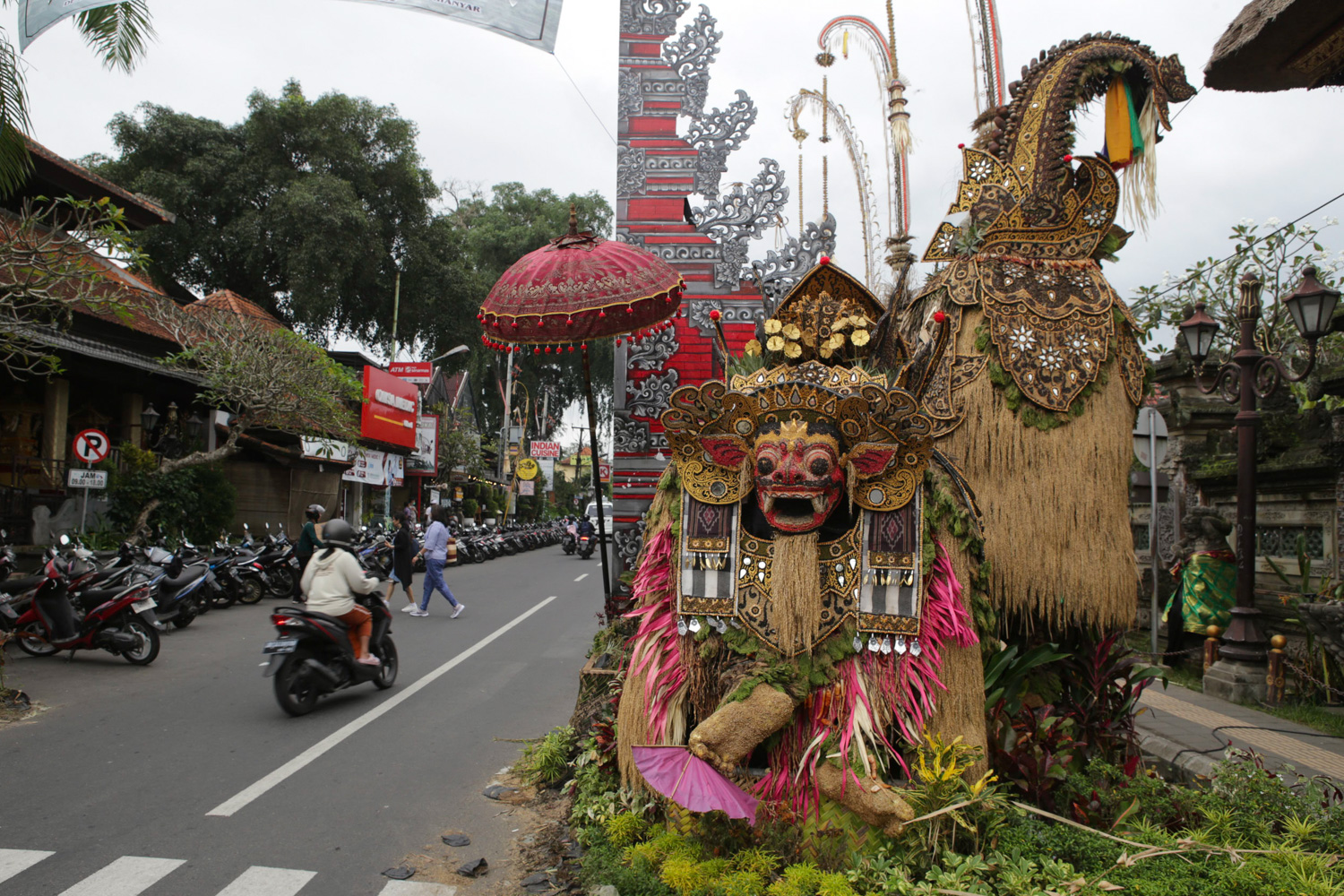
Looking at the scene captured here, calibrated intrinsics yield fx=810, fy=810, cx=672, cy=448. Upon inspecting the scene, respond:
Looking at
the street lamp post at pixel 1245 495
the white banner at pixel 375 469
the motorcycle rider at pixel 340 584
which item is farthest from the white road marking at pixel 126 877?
the white banner at pixel 375 469

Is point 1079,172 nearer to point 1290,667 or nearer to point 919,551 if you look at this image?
point 919,551

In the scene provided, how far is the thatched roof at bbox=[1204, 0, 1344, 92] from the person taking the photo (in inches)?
101

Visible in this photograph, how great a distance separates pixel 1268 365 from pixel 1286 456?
1368 millimetres

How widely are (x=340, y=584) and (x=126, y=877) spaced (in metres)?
3.16

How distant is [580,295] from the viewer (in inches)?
185

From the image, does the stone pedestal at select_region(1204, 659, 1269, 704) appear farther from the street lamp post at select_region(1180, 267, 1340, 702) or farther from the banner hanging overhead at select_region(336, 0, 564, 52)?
the banner hanging overhead at select_region(336, 0, 564, 52)

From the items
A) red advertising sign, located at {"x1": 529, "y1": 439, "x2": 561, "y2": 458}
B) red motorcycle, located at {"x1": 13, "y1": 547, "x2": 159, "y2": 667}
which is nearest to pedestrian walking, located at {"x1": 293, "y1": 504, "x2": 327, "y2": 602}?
red motorcycle, located at {"x1": 13, "y1": 547, "x2": 159, "y2": 667}

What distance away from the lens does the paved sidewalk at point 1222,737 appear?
5.18m

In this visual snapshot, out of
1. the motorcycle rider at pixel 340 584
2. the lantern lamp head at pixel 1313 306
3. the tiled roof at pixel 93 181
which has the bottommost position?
the motorcycle rider at pixel 340 584

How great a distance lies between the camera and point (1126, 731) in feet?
14.1

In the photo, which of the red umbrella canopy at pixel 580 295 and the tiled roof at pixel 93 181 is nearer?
the red umbrella canopy at pixel 580 295

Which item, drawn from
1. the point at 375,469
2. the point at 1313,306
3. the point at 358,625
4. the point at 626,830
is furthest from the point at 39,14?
the point at 375,469

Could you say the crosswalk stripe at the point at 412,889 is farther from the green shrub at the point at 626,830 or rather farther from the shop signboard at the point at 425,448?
the shop signboard at the point at 425,448

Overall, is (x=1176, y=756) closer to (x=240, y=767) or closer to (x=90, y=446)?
(x=240, y=767)
